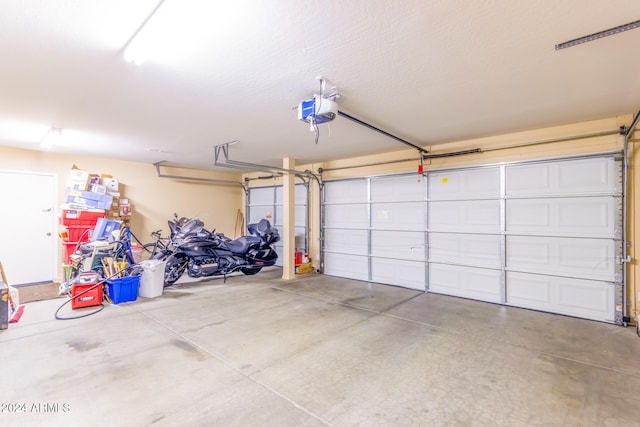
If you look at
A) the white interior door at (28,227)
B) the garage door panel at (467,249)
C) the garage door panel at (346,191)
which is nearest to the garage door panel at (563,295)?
the garage door panel at (467,249)

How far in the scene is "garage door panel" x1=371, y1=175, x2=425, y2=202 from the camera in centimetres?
505

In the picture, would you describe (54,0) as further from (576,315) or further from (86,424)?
(576,315)

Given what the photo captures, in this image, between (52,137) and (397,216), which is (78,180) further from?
(397,216)

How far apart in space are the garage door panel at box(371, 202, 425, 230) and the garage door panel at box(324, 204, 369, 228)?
20 cm

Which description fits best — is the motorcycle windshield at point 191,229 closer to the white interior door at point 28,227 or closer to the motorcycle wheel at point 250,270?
the motorcycle wheel at point 250,270

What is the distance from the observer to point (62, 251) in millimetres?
5414

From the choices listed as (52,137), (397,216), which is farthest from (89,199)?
(397,216)

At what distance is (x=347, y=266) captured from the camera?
6020mm

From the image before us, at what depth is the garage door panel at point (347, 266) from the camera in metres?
5.77

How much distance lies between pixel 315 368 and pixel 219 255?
12.6 feet

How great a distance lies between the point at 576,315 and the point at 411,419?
3.23 metres

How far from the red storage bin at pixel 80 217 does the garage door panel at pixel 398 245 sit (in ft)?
16.2

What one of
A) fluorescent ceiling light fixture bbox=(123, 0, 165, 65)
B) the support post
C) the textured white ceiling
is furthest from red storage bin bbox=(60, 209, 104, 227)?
fluorescent ceiling light fixture bbox=(123, 0, 165, 65)

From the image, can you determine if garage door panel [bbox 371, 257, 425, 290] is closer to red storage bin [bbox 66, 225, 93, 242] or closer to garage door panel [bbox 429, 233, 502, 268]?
garage door panel [bbox 429, 233, 502, 268]
